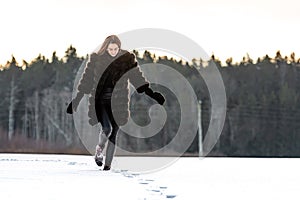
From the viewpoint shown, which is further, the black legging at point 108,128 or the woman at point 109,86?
the black legging at point 108,128

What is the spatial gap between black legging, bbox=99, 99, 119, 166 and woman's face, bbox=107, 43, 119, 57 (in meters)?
0.56

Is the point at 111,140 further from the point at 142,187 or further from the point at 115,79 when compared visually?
the point at 142,187

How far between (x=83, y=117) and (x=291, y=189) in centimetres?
6151

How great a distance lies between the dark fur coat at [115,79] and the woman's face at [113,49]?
0.15 feet

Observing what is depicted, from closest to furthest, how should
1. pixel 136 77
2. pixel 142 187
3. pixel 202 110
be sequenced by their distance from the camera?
pixel 142 187, pixel 136 77, pixel 202 110

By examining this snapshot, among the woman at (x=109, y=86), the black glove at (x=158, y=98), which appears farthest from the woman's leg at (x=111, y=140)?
the black glove at (x=158, y=98)

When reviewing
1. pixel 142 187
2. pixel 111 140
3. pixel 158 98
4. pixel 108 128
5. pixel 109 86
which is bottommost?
pixel 142 187

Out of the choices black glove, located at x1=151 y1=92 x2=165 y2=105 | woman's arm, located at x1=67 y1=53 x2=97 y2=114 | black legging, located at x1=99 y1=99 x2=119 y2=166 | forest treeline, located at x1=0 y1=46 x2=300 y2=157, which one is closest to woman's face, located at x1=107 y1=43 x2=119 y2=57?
woman's arm, located at x1=67 y1=53 x2=97 y2=114

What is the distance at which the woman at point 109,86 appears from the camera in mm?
7598

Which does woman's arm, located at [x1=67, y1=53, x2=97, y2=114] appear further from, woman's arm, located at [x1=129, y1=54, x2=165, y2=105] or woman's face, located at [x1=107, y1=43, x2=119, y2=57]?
woman's arm, located at [x1=129, y1=54, x2=165, y2=105]

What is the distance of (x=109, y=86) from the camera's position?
301 inches

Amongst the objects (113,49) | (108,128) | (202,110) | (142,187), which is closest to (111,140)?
(108,128)

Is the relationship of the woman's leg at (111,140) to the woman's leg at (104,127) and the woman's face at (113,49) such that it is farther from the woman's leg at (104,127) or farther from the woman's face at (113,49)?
the woman's face at (113,49)

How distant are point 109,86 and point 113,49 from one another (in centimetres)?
44
